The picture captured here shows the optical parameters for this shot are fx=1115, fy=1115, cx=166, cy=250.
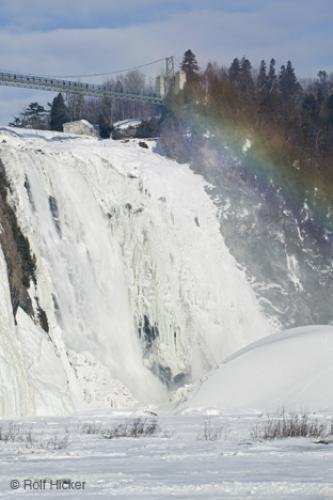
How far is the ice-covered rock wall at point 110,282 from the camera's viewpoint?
107ft

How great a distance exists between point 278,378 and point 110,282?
19833 mm

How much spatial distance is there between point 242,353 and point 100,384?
33.3 feet

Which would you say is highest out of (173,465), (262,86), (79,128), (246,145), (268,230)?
(262,86)

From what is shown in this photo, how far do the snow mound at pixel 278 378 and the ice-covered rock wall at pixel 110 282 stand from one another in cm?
513

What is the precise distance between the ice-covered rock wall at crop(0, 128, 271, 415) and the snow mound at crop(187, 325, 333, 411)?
5.13 m

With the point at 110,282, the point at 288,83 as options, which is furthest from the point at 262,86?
the point at 110,282

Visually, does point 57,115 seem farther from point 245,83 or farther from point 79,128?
point 245,83

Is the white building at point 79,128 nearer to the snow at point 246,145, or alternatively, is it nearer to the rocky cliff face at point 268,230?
the rocky cliff face at point 268,230

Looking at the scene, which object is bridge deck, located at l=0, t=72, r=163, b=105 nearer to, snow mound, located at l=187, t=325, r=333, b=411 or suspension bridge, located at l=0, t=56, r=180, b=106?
suspension bridge, located at l=0, t=56, r=180, b=106

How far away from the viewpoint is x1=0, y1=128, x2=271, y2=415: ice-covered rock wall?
32.8 meters

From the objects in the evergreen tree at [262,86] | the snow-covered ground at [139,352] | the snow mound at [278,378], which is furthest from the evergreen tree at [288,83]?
the snow mound at [278,378]

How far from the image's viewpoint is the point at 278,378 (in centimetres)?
2552

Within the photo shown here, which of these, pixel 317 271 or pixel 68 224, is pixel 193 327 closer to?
pixel 68 224

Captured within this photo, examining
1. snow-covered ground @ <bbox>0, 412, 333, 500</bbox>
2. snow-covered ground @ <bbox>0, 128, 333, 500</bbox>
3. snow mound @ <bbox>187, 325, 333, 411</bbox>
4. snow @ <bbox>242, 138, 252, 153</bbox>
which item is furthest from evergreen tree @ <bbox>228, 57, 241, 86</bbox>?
snow-covered ground @ <bbox>0, 412, 333, 500</bbox>
